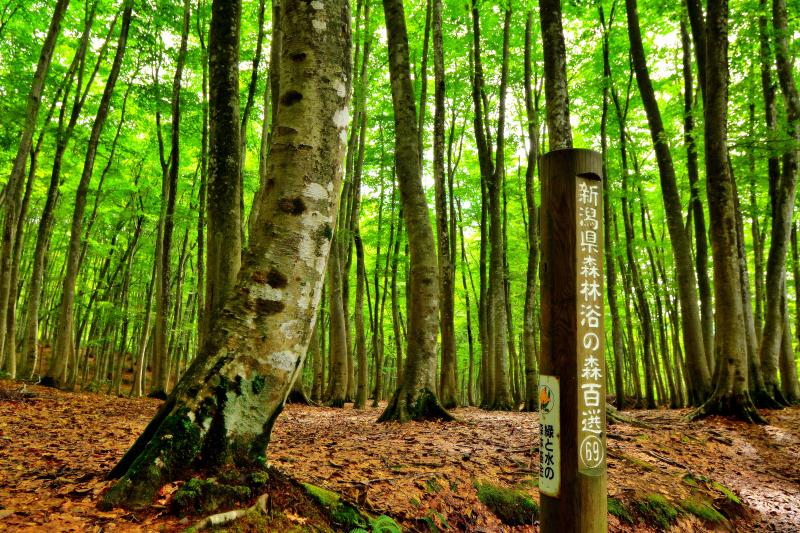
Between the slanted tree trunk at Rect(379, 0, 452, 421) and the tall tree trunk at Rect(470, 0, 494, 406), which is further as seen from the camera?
the tall tree trunk at Rect(470, 0, 494, 406)

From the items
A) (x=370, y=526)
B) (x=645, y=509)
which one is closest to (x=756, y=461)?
(x=645, y=509)

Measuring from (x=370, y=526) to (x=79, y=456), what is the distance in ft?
9.31

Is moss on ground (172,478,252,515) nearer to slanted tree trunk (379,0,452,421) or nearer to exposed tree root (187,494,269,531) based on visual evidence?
exposed tree root (187,494,269,531)

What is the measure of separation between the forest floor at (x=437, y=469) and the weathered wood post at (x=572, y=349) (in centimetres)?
122

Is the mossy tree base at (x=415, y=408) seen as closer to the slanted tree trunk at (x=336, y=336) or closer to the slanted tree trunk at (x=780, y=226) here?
the slanted tree trunk at (x=336, y=336)

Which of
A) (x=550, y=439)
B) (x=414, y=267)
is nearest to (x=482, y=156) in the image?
(x=414, y=267)

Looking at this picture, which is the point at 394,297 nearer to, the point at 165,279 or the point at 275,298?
the point at 165,279

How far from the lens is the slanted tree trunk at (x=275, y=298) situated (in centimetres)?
269

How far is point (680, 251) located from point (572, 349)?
957 centimetres

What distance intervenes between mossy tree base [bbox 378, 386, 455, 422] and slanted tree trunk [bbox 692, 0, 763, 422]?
487cm

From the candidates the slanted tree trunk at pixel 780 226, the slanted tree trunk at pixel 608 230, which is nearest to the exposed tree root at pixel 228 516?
the slanted tree trunk at pixel 780 226

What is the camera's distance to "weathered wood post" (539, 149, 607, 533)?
8.36 ft

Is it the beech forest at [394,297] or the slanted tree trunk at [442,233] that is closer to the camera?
the beech forest at [394,297]

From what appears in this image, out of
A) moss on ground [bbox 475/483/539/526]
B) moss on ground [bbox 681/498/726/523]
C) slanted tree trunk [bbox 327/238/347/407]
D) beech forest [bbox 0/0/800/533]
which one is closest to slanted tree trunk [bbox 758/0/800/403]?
beech forest [bbox 0/0/800/533]
